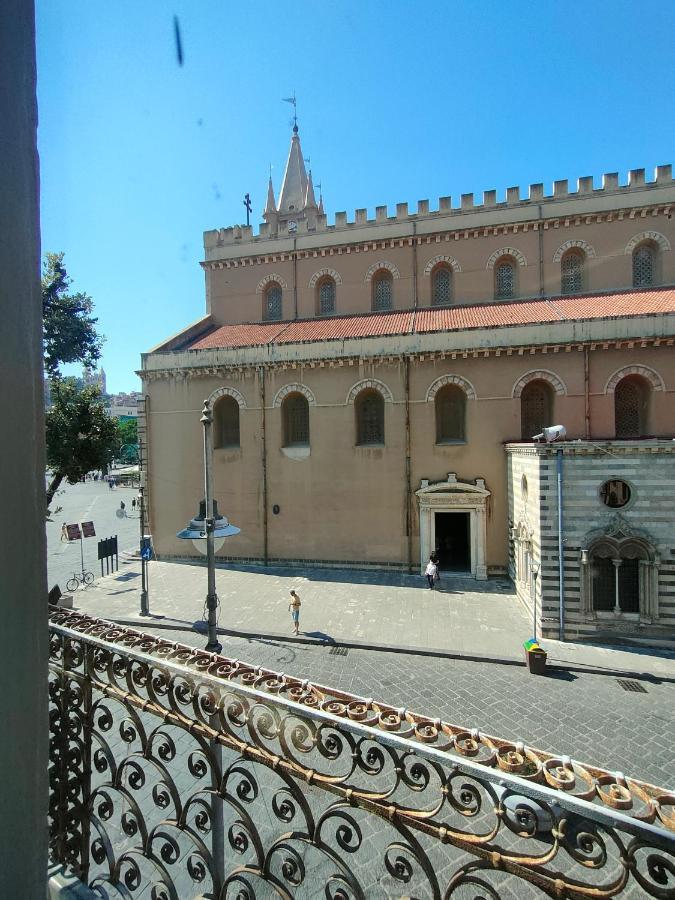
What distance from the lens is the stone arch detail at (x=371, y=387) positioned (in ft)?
54.4

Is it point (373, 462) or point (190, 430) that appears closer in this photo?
point (373, 462)

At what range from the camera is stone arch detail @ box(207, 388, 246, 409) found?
18.0 m

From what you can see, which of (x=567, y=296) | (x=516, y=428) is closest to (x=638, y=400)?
(x=516, y=428)

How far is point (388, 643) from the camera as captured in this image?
1095 cm

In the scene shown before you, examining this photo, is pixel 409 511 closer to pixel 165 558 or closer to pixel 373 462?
pixel 373 462

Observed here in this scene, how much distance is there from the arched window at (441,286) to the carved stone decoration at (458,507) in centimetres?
816

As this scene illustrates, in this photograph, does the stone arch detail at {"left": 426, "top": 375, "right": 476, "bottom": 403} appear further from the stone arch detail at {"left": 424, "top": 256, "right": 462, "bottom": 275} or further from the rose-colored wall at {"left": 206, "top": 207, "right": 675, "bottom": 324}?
the stone arch detail at {"left": 424, "top": 256, "right": 462, "bottom": 275}

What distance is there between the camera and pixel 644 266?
17.9 m

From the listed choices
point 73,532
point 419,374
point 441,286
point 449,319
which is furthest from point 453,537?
point 73,532

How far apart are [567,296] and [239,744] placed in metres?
20.2

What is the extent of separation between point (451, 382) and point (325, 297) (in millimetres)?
8297

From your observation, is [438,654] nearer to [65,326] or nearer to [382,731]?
[382,731]

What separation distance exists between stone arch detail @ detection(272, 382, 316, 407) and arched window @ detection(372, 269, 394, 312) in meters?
5.73

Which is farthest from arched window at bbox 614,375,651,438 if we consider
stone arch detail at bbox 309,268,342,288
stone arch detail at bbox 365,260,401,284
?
stone arch detail at bbox 309,268,342,288
